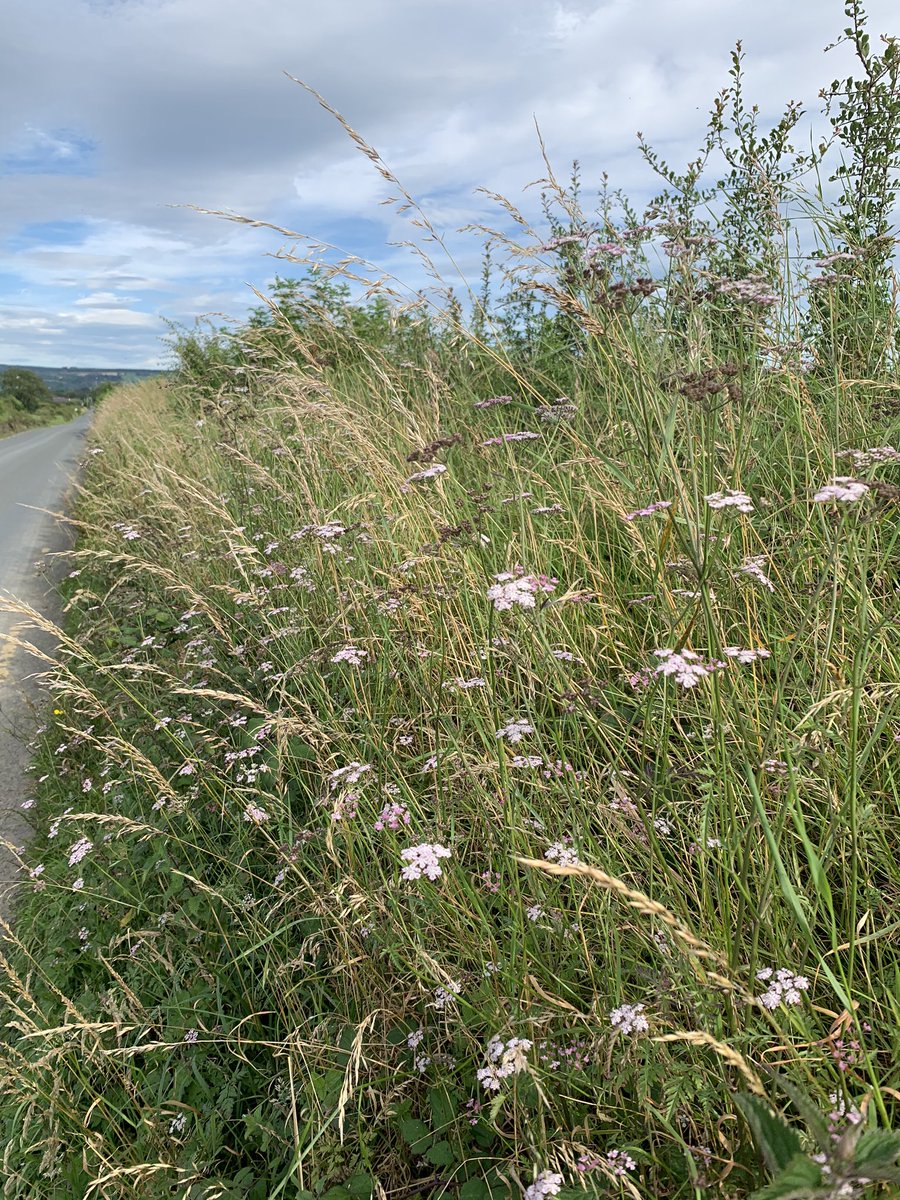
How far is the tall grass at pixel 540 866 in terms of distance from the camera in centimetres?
142

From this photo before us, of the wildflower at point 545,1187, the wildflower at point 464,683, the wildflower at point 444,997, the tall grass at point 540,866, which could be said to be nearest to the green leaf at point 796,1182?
the tall grass at point 540,866

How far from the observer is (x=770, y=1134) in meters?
1.00

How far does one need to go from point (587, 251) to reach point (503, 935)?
243cm

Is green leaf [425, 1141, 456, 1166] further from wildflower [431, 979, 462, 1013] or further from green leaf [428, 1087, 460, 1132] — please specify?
wildflower [431, 979, 462, 1013]

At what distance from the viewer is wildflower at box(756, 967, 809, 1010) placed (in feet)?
4.52

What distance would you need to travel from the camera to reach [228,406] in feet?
16.9

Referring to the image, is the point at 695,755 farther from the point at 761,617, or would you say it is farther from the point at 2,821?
the point at 2,821

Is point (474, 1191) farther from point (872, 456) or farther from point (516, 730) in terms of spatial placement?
point (872, 456)

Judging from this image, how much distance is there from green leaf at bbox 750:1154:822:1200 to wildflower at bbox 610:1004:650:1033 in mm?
383

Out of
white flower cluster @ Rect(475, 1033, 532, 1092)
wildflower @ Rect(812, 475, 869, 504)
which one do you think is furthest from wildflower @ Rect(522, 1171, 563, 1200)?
wildflower @ Rect(812, 475, 869, 504)

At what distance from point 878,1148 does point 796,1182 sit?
13cm

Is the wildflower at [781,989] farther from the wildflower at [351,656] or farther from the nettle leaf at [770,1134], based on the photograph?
the wildflower at [351,656]

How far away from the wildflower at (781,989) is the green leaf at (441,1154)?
0.79 meters

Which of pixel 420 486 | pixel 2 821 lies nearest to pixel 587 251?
pixel 420 486
